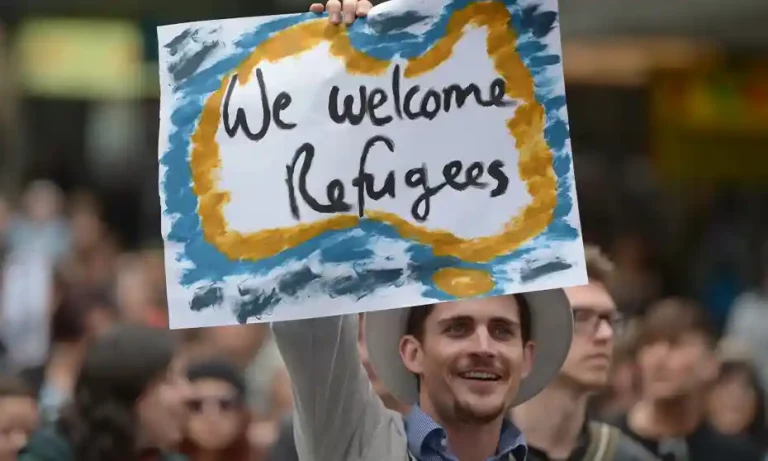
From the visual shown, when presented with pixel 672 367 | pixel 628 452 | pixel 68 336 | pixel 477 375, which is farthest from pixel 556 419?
pixel 68 336

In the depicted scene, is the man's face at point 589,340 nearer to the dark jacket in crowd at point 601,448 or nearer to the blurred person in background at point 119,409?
the dark jacket in crowd at point 601,448

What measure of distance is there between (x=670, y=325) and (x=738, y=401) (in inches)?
19.5

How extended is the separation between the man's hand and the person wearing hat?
0.64 metres

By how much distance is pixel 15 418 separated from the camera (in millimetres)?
4906

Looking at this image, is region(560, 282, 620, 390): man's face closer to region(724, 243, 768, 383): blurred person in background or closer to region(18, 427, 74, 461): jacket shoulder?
region(18, 427, 74, 461): jacket shoulder

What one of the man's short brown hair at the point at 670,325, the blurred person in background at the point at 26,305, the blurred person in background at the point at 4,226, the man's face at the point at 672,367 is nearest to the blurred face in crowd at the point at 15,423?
A: the man's face at the point at 672,367

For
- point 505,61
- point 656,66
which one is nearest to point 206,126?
point 505,61

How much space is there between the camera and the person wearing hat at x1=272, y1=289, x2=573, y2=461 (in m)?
3.61

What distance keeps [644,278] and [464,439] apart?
840cm

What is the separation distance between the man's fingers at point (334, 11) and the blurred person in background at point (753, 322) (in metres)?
5.77

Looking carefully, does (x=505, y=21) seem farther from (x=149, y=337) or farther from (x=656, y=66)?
(x=656, y=66)

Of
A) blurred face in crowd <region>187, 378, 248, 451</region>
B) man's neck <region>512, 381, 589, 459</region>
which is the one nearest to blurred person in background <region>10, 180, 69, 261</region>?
blurred face in crowd <region>187, 378, 248, 451</region>

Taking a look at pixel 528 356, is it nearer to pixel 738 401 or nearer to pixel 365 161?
pixel 365 161

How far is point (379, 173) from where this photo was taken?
375cm
